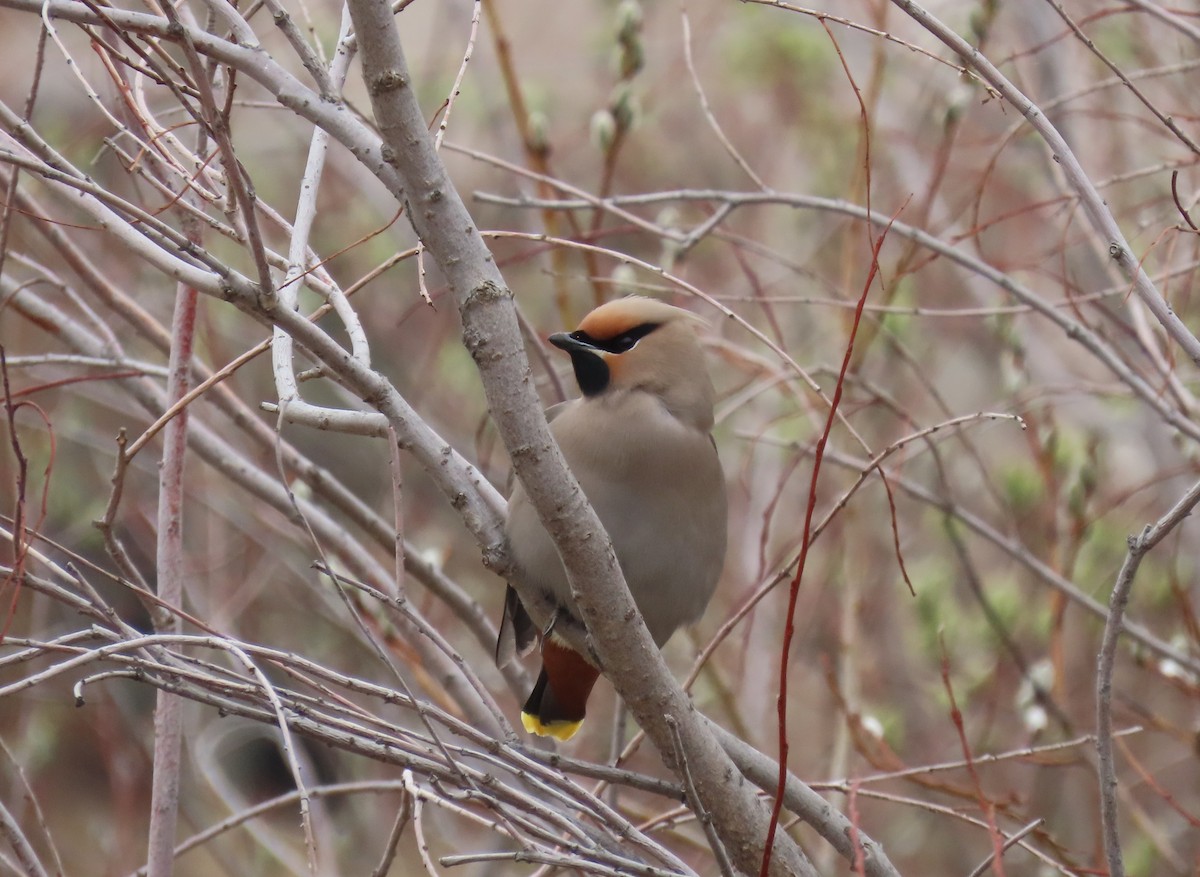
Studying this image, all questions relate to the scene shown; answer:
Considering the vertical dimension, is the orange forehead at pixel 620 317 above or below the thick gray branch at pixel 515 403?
above

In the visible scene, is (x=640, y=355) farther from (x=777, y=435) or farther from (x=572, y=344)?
(x=777, y=435)

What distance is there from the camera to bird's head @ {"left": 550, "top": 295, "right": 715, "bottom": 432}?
335 centimetres

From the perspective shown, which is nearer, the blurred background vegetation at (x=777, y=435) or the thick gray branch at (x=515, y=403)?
the thick gray branch at (x=515, y=403)

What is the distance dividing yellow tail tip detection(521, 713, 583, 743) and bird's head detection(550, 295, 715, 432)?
798mm

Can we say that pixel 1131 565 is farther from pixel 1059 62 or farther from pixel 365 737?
pixel 1059 62

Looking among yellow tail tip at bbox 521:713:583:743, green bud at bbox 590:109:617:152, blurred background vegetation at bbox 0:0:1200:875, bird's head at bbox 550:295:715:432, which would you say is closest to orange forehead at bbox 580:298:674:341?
bird's head at bbox 550:295:715:432

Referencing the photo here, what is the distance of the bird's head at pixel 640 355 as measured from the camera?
335 cm

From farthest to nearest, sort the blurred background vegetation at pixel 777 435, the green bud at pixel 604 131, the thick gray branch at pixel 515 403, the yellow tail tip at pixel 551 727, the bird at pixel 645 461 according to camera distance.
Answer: the blurred background vegetation at pixel 777 435 → the green bud at pixel 604 131 → the yellow tail tip at pixel 551 727 → the bird at pixel 645 461 → the thick gray branch at pixel 515 403

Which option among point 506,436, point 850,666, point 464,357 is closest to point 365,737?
point 506,436

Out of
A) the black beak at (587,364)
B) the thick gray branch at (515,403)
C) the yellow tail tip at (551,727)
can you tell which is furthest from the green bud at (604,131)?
the thick gray branch at (515,403)

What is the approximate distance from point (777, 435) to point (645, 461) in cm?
306

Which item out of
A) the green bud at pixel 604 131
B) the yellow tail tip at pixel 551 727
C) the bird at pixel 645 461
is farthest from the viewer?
the green bud at pixel 604 131

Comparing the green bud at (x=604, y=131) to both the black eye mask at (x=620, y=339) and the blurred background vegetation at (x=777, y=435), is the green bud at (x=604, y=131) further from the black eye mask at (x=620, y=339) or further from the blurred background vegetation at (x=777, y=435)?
the black eye mask at (x=620, y=339)

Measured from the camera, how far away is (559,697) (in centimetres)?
350
